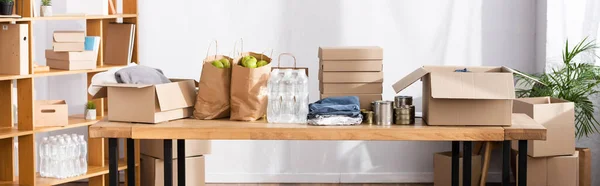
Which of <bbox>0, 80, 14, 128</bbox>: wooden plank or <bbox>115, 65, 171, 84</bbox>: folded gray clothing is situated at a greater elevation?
<bbox>115, 65, 171, 84</bbox>: folded gray clothing

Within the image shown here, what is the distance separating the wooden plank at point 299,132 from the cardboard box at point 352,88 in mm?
388

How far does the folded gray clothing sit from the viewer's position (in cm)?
400

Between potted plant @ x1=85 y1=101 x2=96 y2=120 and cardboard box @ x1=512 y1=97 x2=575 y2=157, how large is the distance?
2556mm

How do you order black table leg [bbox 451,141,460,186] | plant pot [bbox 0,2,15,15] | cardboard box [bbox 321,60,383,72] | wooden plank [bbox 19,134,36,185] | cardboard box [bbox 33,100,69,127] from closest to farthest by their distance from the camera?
cardboard box [bbox 321,60,383,72] < black table leg [bbox 451,141,460,186] < plant pot [bbox 0,2,15,15] < wooden plank [bbox 19,134,36,185] < cardboard box [bbox 33,100,69,127]

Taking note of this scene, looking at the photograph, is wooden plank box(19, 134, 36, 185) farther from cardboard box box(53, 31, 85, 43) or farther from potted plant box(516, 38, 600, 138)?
potted plant box(516, 38, 600, 138)

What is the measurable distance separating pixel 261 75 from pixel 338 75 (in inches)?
15.4

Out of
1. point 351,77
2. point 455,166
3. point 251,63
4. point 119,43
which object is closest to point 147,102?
point 251,63

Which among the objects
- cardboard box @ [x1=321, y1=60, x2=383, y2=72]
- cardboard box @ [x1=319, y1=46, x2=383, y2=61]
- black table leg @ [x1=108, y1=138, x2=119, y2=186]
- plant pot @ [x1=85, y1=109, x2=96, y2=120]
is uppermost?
cardboard box @ [x1=319, y1=46, x2=383, y2=61]

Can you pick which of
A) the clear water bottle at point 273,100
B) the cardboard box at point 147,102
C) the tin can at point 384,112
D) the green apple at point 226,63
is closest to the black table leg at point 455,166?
the tin can at point 384,112

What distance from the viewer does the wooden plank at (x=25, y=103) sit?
16.9ft

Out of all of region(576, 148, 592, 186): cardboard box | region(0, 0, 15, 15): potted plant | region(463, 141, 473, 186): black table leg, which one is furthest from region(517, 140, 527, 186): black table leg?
region(0, 0, 15, 15): potted plant

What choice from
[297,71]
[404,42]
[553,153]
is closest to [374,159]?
[404,42]

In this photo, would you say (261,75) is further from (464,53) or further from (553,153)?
(464,53)

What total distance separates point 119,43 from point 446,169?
222cm
